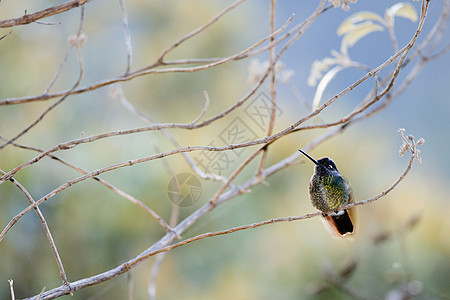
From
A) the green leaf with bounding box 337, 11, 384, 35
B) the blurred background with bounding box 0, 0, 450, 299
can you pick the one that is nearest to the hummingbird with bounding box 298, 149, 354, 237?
the green leaf with bounding box 337, 11, 384, 35

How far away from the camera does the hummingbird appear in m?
0.69

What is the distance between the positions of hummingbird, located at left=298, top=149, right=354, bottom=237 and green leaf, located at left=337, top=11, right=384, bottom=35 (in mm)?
291

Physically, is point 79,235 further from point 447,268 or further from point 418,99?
point 418,99

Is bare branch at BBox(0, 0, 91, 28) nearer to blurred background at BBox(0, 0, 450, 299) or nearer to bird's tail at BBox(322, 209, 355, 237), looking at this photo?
bird's tail at BBox(322, 209, 355, 237)

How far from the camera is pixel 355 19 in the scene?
2.87 ft

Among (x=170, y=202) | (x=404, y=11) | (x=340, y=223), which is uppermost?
(x=170, y=202)

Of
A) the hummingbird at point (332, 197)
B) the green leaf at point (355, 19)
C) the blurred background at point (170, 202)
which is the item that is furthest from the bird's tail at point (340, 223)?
the blurred background at point (170, 202)

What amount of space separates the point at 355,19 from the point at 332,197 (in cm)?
35

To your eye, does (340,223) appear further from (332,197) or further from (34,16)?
(34,16)

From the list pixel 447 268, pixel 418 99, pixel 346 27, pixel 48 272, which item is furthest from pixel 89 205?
pixel 418 99

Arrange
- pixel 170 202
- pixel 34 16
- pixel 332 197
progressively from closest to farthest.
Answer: pixel 34 16 → pixel 332 197 → pixel 170 202

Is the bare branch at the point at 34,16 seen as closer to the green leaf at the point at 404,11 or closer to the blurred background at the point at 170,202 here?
the green leaf at the point at 404,11

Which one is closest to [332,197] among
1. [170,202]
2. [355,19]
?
[355,19]

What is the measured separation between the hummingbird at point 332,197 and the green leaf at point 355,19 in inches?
11.5
